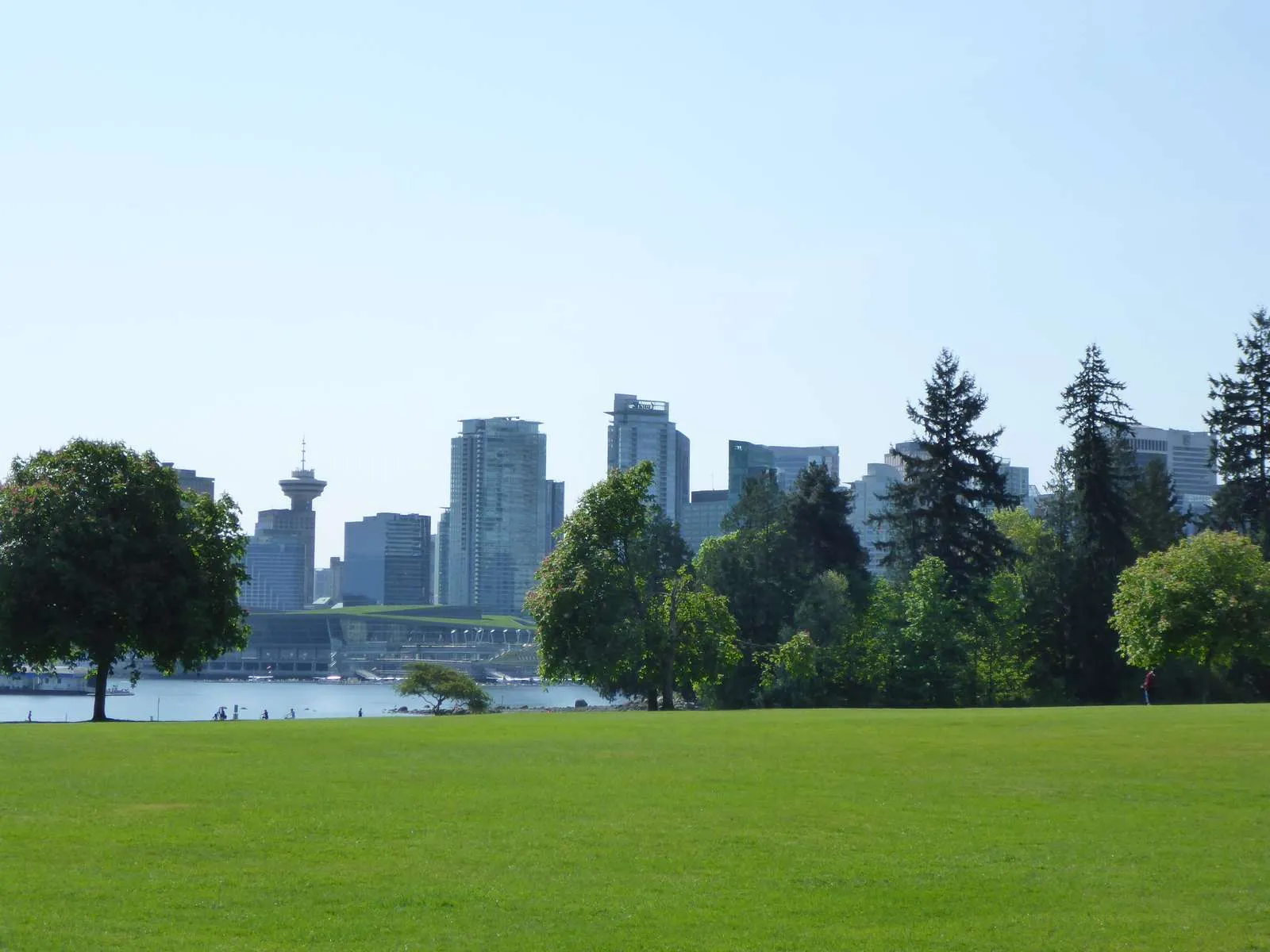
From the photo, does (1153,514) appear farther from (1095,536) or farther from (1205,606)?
(1205,606)

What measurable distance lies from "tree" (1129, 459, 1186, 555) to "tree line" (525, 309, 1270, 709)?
0.23 m

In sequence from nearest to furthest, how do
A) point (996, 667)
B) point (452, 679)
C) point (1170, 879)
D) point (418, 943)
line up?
point (418, 943)
point (1170, 879)
point (996, 667)
point (452, 679)

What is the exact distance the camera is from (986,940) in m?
13.5

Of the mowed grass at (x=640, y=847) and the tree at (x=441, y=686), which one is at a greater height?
the mowed grass at (x=640, y=847)

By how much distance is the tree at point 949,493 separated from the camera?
85.7m

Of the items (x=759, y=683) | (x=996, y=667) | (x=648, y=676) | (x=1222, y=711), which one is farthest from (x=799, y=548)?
(x=1222, y=711)

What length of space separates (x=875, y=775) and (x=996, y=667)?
57083 millimetres

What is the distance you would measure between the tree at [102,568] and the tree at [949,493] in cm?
4533

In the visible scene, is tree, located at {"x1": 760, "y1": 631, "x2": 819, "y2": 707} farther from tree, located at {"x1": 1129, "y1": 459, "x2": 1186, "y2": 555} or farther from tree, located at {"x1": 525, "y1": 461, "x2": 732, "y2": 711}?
tree, located at {"x1": 1129, "y1": 459, "x2": 1186, "y2": 555}

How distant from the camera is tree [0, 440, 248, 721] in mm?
51812

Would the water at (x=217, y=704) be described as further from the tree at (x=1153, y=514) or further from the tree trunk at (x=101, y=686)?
the tree trunk at (x=101, y=686)

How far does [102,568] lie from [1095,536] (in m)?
56.9

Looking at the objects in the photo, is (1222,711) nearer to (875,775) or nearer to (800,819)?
(875,775)

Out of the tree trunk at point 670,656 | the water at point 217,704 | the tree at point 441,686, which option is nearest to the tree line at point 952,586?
the tree trunk at point 670,656
